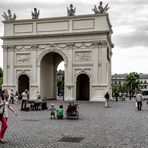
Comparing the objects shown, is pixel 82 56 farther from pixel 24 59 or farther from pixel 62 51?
pixel 24 59

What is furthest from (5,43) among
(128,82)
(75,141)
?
(128,82)

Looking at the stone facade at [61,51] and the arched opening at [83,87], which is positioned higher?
the stone facade at [61,51]

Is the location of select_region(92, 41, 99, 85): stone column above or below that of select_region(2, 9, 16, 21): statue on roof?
below

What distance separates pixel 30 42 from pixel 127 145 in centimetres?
3911

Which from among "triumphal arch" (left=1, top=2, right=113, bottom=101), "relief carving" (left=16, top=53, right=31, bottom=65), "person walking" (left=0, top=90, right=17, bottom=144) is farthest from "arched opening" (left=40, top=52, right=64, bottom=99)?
"person walking" (left=0, top=90, right=17, bottom=144)

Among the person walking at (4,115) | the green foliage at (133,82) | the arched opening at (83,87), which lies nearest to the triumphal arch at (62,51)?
the arched opening at (83,87)

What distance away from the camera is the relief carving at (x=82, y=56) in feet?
150

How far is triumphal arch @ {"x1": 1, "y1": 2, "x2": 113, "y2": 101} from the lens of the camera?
147ft

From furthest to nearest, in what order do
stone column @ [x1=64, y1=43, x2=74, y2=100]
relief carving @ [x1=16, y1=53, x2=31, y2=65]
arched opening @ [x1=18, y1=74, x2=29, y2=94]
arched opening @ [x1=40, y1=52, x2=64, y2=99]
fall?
arched opening @ [x1=18, y1=74, x2=29, y2=94], arched opening @ [x1=40, y1=52, x2=64, y2=99], relief carving @ [x1=16, y1=53, x2=31, y2=65], stone column @ [x1=64, y1=43, x2=74, y2=100]

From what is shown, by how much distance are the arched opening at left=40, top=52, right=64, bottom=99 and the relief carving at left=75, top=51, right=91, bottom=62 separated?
17.8 ft

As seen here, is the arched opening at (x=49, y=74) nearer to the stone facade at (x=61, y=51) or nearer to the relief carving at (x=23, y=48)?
the stone facade at (x=61, y=51)

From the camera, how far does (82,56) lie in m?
45.9

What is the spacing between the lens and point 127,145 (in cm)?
1034

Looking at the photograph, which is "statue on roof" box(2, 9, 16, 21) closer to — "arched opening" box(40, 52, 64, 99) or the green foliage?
"arched opening" box(40, 52, 64, 99)
